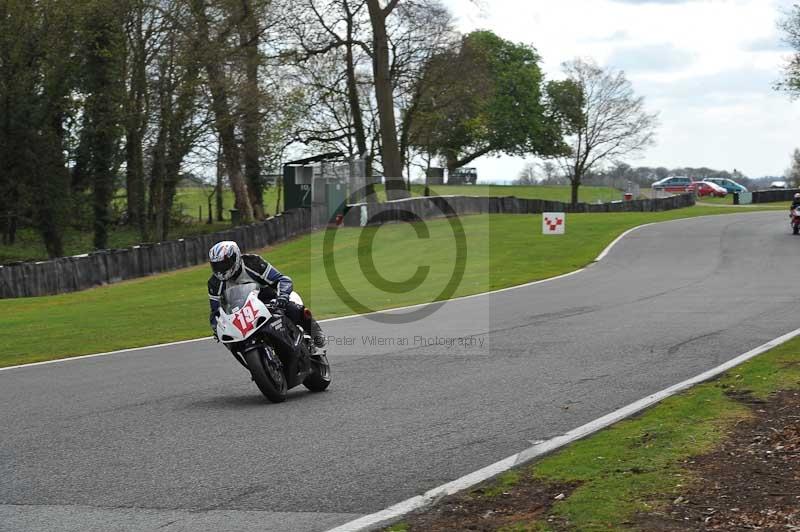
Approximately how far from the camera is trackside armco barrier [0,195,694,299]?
94.6 feet

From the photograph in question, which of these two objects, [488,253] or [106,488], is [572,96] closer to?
[488,253]

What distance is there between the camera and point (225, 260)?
10375 mm

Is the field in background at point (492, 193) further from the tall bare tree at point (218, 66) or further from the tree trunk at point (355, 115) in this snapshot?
the tall bare tree at point (218, 66)

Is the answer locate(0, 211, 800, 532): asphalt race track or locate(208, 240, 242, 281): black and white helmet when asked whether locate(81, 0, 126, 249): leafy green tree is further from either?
locate(208, 240, 242, 281): black and white helmet

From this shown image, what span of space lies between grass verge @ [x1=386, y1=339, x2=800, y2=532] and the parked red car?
75.5 m

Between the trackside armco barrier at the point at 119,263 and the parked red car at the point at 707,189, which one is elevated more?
the parked red car at the point at 707,189

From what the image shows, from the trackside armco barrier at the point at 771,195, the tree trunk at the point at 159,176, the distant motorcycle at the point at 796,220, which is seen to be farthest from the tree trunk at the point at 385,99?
the trackside armco barrier at the point at 771,195

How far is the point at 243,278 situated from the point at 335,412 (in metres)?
1.68

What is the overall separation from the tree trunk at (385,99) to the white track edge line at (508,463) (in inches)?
1499

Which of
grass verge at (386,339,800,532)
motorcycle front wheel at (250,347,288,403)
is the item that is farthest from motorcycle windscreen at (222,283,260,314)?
grass verge at (386,339,800,532)

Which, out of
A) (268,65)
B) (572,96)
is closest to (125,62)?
(268,65)

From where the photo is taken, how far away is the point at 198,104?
44.2 meters

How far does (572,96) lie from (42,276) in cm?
6276

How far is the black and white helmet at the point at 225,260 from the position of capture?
1037 centimetres
